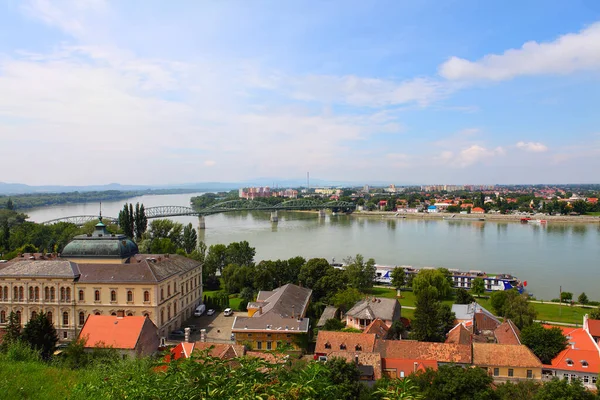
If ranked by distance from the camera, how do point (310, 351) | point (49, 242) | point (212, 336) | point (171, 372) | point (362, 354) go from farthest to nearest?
point (49, 242), point (212, 336), point (310, 351), point (362, 354), point (171, 372)

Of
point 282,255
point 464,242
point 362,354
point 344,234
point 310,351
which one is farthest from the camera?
point 344,234

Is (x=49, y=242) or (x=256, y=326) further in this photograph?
(x=49, y=242)

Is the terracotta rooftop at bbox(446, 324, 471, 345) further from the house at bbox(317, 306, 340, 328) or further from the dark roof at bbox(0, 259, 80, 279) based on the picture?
the dark roof at bbox(0, 259, 80, 279)

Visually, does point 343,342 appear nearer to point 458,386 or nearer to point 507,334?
point 458,386

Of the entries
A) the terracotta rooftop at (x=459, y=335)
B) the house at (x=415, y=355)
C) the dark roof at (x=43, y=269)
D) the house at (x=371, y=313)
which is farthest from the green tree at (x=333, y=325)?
the dark roof at (x=43, y=269)

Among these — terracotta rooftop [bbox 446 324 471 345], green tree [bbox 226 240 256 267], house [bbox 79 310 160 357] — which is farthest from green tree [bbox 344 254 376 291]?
house [bbox 79 310 160 357]

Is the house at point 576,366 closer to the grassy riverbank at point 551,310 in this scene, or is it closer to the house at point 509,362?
the house at point 509,362

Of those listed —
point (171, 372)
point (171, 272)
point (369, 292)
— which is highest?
point (171, 372)

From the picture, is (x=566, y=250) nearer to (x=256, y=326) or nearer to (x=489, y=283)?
(x=489, y=283)

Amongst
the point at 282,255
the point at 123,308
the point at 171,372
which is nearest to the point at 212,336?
the point at 123,308
